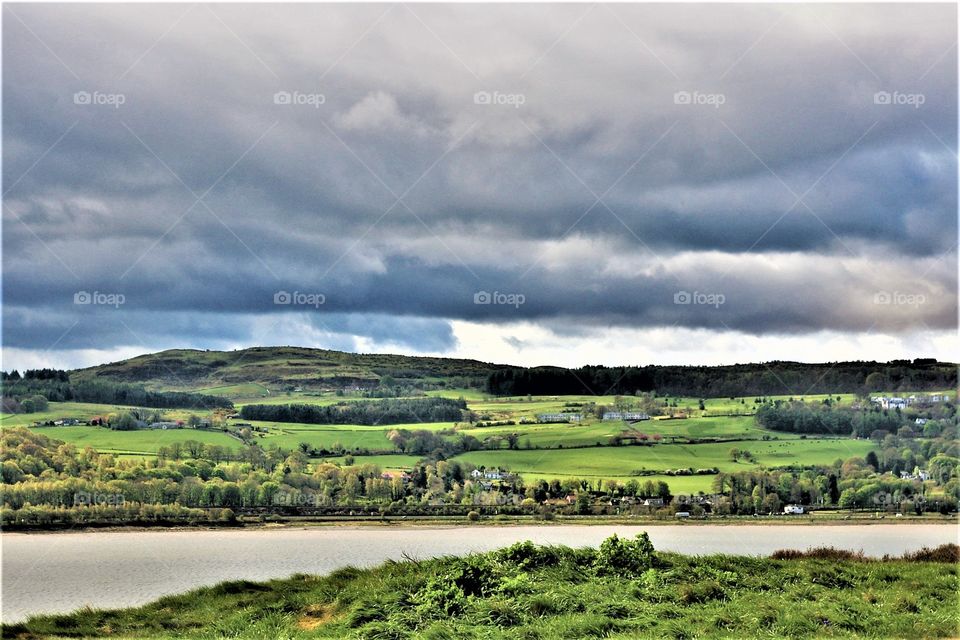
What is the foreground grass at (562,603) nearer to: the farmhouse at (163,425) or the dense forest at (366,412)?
the farmhouse at (163,425)

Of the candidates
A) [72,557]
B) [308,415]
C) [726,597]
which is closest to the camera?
[726,597]

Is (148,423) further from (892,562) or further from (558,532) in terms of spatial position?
(892,562)

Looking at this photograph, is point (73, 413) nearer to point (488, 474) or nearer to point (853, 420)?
point (488, 474)

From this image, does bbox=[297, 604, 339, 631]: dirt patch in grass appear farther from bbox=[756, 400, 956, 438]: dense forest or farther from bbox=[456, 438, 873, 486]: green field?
bbox=[756, 400, 956, 438]: dense forest

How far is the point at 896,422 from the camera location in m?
149

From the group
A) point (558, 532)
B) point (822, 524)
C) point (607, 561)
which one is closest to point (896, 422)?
point (822, 524)

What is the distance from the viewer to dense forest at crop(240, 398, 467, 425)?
16100cm

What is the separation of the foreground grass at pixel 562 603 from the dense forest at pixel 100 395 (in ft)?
510

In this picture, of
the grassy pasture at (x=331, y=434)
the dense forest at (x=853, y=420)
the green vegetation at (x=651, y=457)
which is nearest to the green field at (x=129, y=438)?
the grassy pasture at (x=331, y=434)

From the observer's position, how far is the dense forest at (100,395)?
518 feet

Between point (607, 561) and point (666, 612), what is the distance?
3139 mm

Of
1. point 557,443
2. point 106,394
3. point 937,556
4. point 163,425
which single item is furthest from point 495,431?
point 937,556

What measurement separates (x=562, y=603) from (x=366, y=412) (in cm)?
14970

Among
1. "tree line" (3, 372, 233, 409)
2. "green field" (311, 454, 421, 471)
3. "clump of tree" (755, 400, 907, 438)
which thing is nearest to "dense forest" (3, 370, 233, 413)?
"tree line" (3, 372, 233, 409)
